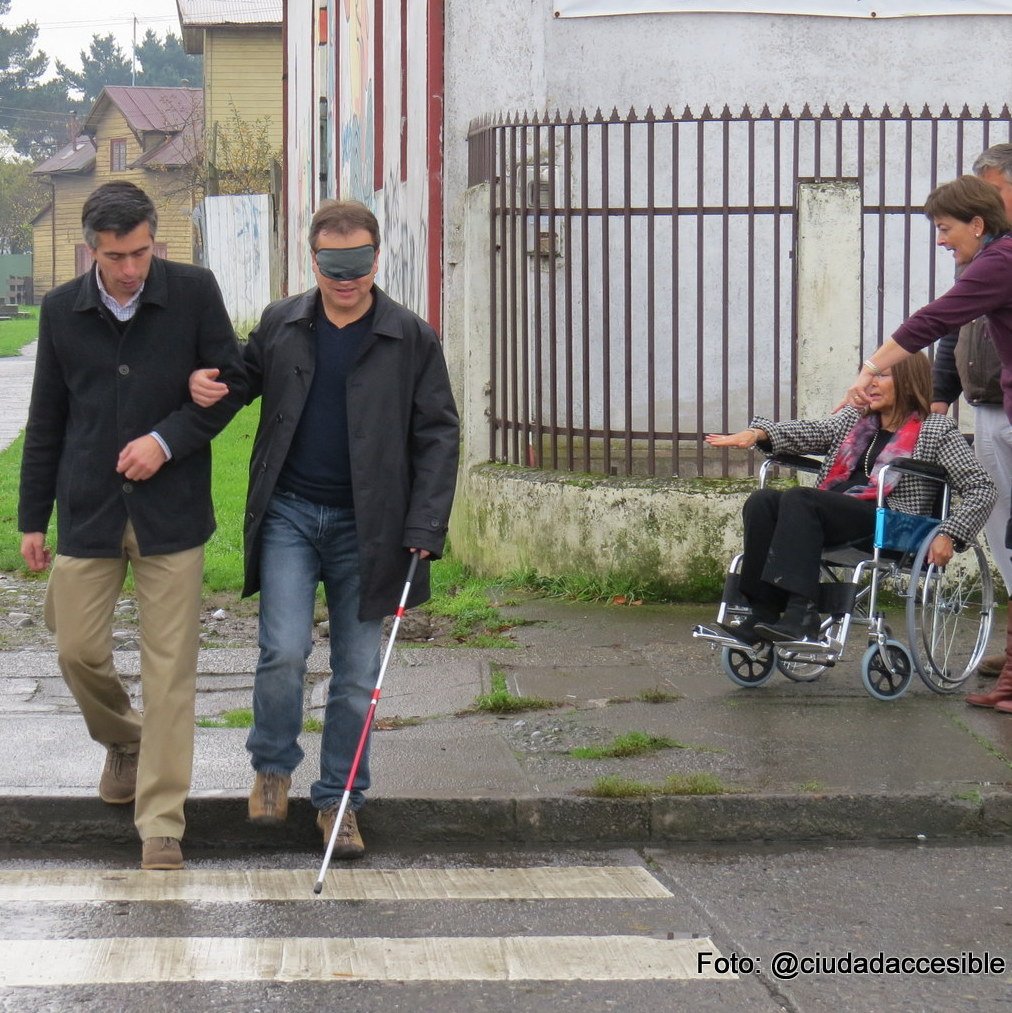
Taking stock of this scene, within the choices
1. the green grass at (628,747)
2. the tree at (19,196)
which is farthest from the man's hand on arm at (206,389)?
the tree at (19,196)

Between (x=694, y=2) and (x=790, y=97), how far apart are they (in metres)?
0.96

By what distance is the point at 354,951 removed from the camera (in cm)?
427

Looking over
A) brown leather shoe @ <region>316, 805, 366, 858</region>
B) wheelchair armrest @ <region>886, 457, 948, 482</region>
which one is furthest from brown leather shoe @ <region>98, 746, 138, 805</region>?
wheelchair armrest @ <region>886, 457, 948, 482</region>

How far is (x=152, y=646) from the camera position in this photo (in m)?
5.10

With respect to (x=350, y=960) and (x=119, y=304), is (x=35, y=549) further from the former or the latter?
(x=350, y=960)

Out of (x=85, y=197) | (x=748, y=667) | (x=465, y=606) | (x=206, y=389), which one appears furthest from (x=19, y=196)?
(x=206, y=389)

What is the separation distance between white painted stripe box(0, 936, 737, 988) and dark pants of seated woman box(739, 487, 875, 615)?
2.58 m

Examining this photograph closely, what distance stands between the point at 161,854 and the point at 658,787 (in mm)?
1647

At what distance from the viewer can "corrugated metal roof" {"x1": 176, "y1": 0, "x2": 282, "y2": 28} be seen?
44938 millimetres

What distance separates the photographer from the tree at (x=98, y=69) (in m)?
120

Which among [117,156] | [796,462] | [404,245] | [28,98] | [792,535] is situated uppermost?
[28,98]

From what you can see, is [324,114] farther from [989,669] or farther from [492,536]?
[989,669]

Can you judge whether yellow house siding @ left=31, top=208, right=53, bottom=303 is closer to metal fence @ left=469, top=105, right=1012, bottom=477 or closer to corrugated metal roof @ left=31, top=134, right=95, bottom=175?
corrugated metal roof @ left=31, top=134, right=95, bottom=175

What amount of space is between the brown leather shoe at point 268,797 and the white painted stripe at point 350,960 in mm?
910
